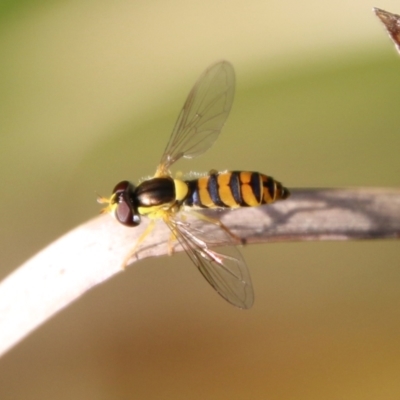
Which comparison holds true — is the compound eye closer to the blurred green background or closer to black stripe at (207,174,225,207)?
black stripe at (207,174,225,207)

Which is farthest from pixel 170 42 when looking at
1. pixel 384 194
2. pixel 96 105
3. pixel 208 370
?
pixel 384 194

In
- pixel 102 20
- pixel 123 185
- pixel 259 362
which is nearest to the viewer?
pixel 123 185

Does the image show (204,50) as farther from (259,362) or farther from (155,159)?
(259,362)

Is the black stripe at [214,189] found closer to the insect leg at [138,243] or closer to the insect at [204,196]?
the insect at [204,196]

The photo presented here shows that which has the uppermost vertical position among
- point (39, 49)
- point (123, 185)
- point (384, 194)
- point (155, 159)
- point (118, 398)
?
point (39, 49)

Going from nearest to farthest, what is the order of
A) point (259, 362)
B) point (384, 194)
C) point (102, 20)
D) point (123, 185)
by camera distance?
point (384, 194), point (123, 185), point (259, 362), point (102, 20)

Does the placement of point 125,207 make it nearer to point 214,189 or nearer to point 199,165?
point 214,189
